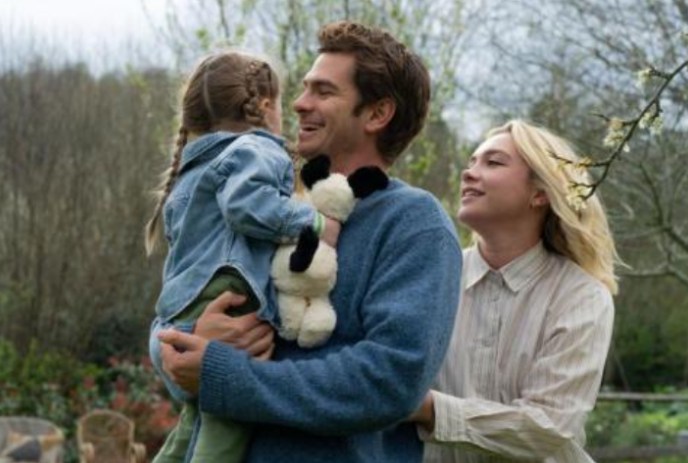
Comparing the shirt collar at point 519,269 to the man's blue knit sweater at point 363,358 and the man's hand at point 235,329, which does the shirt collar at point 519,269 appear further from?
the man's hand at point 235,329

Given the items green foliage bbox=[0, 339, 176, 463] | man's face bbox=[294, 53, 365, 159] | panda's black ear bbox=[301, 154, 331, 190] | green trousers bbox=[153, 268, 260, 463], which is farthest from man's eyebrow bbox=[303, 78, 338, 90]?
green foliage bbox=[0, 339, 176, 463]

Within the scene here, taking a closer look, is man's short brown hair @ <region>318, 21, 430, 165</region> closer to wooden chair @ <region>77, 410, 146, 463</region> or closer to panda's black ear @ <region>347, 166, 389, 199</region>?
panda's black ear @ <region>347, 166, 389, 199</region>

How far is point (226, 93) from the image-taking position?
8.86 ft

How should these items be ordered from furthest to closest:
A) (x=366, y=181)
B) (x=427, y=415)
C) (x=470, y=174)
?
(x=470, y=174)
(x=427, y=415)
(x=366, y=181)

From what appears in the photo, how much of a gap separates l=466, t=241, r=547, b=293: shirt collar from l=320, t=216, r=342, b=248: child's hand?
2.72 feet

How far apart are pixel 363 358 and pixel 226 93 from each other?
823 millimetres

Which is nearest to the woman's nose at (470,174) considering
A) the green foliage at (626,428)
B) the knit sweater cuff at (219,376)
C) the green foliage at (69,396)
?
the knit sweater cuff at (219,376)

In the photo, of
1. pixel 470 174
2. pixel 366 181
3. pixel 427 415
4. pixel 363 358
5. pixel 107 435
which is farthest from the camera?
pixel 107 435

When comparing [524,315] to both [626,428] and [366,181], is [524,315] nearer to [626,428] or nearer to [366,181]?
[366,181]

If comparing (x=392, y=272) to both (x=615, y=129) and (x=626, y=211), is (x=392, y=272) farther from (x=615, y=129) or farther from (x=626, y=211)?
(x=626, y=211)

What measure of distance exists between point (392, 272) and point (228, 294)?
0.34 meters

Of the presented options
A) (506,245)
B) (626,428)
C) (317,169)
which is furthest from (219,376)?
(626,428)

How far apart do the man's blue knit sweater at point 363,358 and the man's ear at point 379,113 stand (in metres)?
0.17

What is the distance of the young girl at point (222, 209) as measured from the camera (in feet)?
7.68
